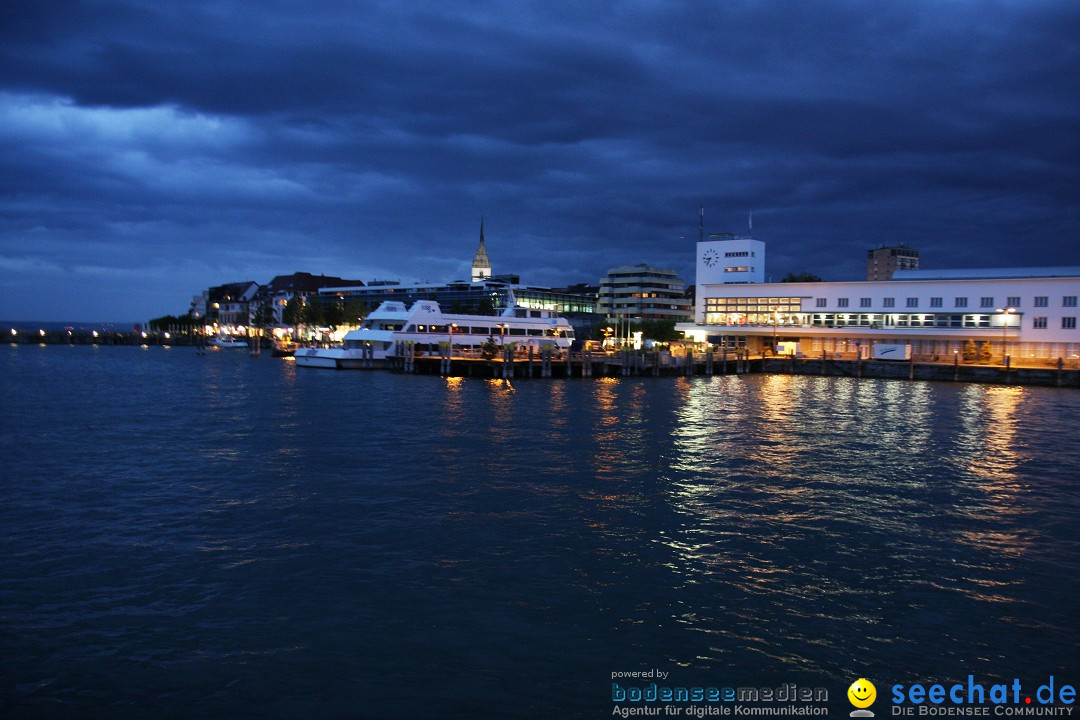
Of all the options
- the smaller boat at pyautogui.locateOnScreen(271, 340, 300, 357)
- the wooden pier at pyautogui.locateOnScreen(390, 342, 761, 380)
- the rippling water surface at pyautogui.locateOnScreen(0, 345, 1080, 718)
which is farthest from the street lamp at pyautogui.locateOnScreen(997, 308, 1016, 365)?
the smaller boat at pyautogui.locateOnScreen(271, 340, 300, 357)

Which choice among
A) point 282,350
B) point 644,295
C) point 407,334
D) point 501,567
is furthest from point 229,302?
point 501,567

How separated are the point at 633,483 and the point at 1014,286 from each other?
227ft

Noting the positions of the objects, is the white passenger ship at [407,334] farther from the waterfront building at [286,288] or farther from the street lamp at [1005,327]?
the waterfront building at [286,288]

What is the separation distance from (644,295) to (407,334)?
86.6 meters

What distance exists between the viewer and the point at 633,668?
10.1 meters

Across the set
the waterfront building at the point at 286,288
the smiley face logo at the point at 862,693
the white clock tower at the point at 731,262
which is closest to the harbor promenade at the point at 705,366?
the white clock tower at the point at 731,262

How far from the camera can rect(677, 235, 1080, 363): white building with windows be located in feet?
235

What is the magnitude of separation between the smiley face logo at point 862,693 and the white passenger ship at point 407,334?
6275cm

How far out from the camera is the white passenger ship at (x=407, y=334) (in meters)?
72.4

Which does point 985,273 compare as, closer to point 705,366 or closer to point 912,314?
point 912,314

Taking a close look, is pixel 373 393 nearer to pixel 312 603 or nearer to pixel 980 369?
pixel 312 603

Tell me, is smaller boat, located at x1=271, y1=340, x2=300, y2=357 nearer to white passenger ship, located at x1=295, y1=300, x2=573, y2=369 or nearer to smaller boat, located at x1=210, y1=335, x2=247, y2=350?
white passenger ship, located at x1=295, y1=300, x2=573, y2=369

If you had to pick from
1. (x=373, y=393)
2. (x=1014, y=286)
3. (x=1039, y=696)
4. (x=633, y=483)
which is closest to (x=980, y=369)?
(x=1014, y=286)

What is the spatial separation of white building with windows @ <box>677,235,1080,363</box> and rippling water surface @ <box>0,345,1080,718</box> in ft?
171
